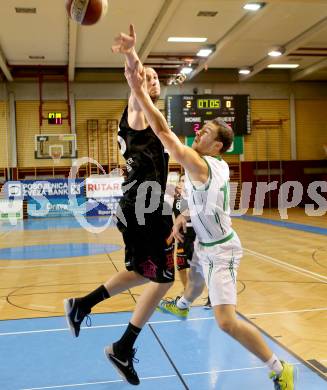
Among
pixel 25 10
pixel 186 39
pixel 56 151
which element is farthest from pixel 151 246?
pixel 56 151

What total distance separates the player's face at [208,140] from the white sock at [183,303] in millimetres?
1872

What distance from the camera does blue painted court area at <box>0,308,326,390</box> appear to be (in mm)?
3428

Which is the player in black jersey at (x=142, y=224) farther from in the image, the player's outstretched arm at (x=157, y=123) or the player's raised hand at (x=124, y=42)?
the player's raised hand at (x=124, y=42)

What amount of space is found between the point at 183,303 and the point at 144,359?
96 cm

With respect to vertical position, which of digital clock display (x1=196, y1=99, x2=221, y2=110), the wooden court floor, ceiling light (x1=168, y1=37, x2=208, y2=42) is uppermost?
ceiling light (x1=168, y1=37, x2=208, y2=42)

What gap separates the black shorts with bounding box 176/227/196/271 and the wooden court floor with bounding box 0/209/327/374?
18.8 inches

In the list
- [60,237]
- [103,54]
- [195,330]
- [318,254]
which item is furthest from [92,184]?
[195,330]

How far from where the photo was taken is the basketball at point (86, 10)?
12.1 feet

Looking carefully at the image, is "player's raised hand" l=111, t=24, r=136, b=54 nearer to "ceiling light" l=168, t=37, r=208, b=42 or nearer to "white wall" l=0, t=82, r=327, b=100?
"ceiling light" l=168, t=37, r=208, b=42

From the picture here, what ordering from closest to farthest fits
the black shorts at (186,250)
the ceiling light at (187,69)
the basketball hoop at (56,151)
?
the black shorts at (186,250), the ceiling light at (187,69), the basketball hoop at (56,151)

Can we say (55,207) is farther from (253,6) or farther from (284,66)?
(284,66)

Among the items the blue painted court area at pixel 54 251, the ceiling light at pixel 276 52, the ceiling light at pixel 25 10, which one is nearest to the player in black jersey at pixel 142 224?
the blue painted court area at pixel 54 251

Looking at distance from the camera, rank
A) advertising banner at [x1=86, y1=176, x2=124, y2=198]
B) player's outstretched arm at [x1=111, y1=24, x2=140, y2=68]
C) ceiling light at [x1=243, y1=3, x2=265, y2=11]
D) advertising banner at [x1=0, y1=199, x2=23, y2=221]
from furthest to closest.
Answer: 1. advertising banner at [x1=86, y1=176, x2=124, y2=198]
2. advertising banner at [x1=0, y1=199, x2=23, y2=221]
3. ceiling light at [x1=243, y1=3, x2=265, y2=11]
4. player's outstretched arm at [x1=111, y1=24, x2=140, y2=68]

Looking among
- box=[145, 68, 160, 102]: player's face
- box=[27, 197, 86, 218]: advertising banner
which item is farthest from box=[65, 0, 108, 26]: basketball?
box=[27, 197, 86, 218]: advertising banner
